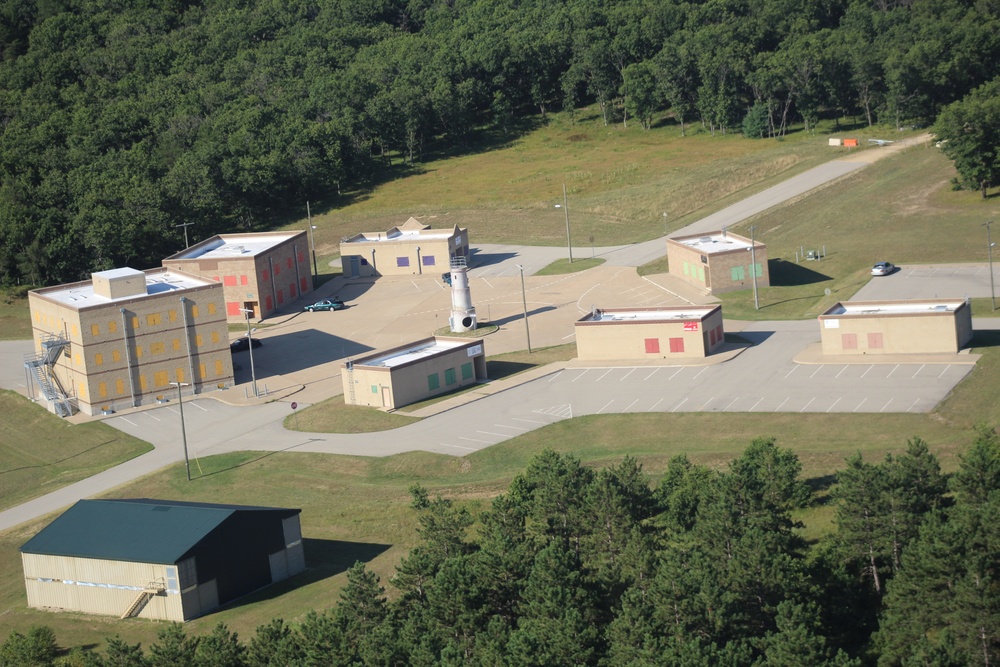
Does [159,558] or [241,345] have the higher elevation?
[241,345]

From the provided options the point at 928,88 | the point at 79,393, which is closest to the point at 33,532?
the point at 79,393

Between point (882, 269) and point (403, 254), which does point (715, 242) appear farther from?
point (403, 254)

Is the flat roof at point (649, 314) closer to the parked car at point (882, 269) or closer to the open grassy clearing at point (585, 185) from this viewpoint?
the parked car at point (882, 269)

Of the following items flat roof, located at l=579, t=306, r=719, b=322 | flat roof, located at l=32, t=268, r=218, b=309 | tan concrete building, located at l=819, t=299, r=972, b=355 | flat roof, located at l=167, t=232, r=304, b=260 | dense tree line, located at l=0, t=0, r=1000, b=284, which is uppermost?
dense tree line, located at l=0, t=0, r=1000, b=284

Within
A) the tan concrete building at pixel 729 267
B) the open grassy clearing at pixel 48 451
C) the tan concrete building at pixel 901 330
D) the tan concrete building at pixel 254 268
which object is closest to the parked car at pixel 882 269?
the tan concrete building at pixel 729 267

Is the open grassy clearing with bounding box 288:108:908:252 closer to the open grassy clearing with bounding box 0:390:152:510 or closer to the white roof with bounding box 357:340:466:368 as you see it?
the white roof with bounding box 357:340:466:368

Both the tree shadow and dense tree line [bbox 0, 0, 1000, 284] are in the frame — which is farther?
dense tree line [bbox 0, 0, 1000, 284]

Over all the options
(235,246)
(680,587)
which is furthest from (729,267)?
(680,587)

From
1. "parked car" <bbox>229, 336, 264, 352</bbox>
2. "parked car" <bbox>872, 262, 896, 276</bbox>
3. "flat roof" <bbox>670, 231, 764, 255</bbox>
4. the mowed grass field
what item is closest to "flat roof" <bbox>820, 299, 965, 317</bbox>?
the mowed grass field
